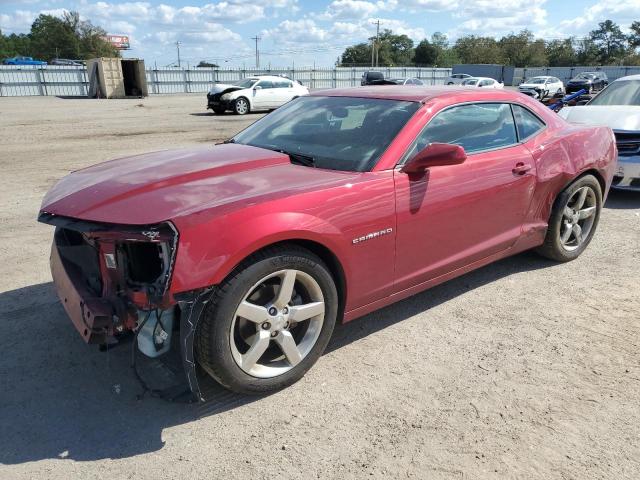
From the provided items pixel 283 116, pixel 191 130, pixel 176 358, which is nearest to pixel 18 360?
pixel 176 358

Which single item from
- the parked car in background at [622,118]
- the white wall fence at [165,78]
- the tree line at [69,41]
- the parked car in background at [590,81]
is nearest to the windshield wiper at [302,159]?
the parked car in background at [622,118]

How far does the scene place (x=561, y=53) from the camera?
307 ft

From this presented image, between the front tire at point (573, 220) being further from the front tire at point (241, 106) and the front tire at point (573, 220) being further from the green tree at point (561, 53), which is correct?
the green tree at point (561, 53)

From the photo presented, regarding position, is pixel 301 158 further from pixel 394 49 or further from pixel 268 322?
pixel 394 49

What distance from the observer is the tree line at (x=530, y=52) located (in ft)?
292

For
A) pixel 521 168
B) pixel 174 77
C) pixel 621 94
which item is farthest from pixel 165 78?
pixel 521 168

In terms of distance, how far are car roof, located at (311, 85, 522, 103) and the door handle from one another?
0.58 metres

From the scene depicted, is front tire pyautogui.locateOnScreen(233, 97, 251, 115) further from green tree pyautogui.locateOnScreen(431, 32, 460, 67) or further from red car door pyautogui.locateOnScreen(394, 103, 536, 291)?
green tree pyautogui.locateOnScreen(431, 32, 460, 67)

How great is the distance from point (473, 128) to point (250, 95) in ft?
60.6

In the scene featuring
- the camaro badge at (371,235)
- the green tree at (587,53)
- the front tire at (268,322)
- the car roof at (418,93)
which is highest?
the green tree at (587,53)

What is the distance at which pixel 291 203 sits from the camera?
8.78ft

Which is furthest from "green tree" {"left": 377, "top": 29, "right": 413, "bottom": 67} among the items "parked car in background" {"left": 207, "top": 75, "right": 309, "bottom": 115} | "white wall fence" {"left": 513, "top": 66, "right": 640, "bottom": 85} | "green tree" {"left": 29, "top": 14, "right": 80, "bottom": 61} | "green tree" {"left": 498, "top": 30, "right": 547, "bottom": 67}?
"parked car in background" {"left": 207, "top": 75, "right": 309, "bottom": 115}

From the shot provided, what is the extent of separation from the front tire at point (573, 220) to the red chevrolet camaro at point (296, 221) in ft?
0.47

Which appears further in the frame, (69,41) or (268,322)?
(69,41)
